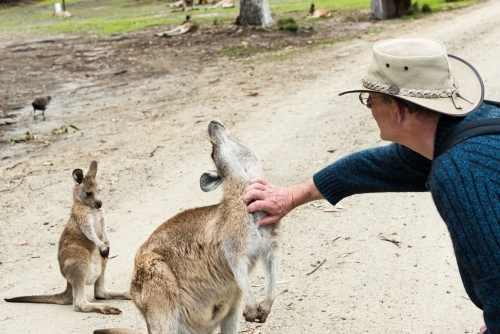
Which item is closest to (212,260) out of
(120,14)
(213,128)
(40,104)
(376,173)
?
(213,128)

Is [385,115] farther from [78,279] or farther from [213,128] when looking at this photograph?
[78,279]

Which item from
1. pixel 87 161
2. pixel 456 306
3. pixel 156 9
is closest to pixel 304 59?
pixel 87 161

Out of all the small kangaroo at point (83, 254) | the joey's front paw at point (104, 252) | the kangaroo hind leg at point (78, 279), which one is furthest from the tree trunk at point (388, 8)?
the kangaroo hind leg at point (78, 279)

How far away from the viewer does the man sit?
93.0 inches

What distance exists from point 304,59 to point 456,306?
802cm

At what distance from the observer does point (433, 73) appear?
2.64 meters

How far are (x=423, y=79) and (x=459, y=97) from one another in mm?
144

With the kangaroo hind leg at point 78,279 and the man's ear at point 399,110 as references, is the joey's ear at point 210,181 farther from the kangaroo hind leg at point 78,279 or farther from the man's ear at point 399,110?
the kangaroo hind leg at point 78,279

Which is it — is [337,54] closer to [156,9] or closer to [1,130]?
[1,130]

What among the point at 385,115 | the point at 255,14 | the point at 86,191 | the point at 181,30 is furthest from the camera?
the point at 181,30

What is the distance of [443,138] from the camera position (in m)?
2.61

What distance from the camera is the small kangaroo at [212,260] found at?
3.52 meters

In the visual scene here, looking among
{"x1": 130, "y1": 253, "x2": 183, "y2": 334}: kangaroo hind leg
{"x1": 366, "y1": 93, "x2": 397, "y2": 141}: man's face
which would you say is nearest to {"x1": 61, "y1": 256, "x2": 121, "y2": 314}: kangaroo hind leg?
{"x1": 130, "y1": 253, "x2": 183, "y2": 334}: kangaroo hind leg

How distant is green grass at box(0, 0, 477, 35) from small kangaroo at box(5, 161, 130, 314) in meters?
11.9
